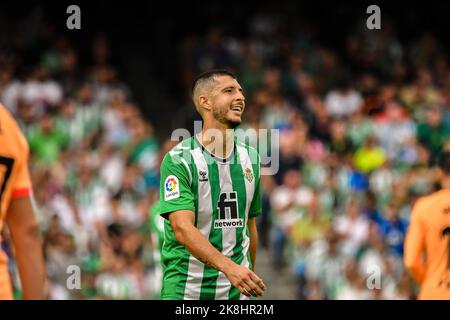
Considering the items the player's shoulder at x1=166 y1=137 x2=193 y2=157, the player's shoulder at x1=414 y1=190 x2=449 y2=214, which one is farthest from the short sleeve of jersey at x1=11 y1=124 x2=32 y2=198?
the player's shoulder at x1=414 y1=190 x2=449 y2=214

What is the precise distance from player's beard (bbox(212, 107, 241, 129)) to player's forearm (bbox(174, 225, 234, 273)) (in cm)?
81

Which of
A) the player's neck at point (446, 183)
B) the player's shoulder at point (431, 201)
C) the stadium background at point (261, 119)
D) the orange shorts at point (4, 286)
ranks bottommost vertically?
the orange shorts at point (4, 286)

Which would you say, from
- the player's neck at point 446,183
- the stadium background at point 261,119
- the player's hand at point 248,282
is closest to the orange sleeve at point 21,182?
the player's hand at point 248,282

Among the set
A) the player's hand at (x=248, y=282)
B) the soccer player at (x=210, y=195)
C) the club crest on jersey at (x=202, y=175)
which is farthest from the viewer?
the club crest on jersey at (x=202, y=175)

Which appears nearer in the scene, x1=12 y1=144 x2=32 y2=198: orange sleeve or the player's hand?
x1=12 y1=144 x2=32 y2=198: orange sleeve

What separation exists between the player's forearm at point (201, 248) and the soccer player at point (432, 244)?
1.99m

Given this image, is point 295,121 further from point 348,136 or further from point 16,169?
point 16,169

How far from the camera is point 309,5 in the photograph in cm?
2177

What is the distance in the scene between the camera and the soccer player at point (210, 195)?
20.6ft

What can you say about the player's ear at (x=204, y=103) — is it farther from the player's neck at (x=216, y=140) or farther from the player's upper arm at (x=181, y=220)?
the player's upper arm at (x=181, y=220)

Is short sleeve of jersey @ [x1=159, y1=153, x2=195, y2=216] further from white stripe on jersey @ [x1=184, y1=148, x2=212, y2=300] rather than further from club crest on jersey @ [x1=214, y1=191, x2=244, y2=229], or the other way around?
club crest on jersey @ [x1=214, y1=191, x2=244, y2=229]

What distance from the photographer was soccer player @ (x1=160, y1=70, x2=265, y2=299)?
20.6 ft

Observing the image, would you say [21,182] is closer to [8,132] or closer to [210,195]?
[8,132]
